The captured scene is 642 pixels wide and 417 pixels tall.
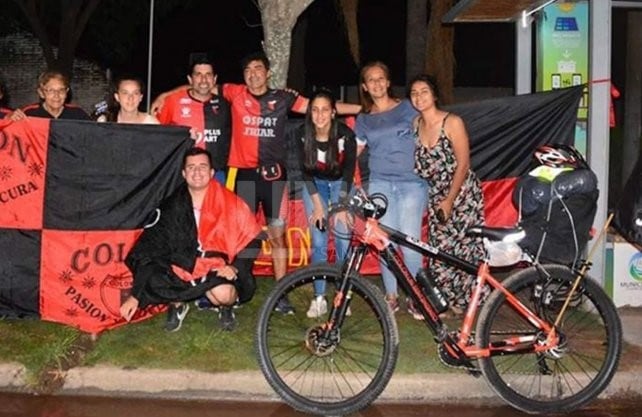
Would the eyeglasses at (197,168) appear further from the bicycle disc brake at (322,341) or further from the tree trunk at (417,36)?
the tree trunk at (417,36)

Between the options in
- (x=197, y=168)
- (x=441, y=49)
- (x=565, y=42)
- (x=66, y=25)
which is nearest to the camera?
(x=197, y=168)

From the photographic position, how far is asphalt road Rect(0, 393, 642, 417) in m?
5.21

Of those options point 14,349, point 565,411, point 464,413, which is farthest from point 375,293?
point 14,349

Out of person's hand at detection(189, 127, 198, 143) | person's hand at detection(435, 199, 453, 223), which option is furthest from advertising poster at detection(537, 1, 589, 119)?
person's hand at detection(189, 127, 198, 143)

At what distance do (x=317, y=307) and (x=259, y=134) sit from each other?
1.38 meters

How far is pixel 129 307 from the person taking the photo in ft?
19.2

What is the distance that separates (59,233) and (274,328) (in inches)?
68.7

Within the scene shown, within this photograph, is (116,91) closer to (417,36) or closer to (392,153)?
(392,153)

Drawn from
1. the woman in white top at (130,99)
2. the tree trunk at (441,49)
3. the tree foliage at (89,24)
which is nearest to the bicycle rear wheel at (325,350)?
the woman in white top at (130,99)

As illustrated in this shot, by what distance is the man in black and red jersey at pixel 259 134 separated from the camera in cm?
657

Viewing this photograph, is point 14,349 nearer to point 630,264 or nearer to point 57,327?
point 57,327

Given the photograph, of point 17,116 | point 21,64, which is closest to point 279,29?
point 17,116

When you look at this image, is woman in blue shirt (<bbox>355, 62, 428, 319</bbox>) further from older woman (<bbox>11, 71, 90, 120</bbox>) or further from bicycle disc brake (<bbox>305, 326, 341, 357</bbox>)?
older woman (<bbox>11, 71, 90, 120</bbox>)

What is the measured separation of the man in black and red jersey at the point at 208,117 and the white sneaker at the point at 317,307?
1.22m
